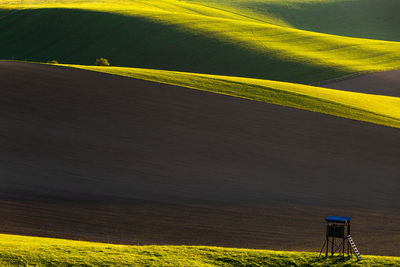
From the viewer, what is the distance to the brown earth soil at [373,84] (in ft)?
201

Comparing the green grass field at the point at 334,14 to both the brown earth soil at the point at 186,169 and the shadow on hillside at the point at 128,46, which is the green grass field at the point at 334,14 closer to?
the shadow on hillside at the point at 128,46

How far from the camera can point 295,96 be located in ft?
153

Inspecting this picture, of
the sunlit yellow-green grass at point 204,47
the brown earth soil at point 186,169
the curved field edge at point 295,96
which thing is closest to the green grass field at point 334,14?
the sunlit yellow-green grass at point 204,47

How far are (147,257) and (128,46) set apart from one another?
7321 centimetres

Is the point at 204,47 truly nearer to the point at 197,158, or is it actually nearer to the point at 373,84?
the point at 373,84

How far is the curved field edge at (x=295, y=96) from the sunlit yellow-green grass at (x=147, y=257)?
2586 cm

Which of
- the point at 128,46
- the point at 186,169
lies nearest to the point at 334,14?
the point at 128,46

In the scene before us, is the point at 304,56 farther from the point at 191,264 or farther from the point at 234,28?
the point at 191,264

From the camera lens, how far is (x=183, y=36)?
86625mm

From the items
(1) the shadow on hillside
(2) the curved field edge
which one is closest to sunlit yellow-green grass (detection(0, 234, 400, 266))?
(2) the curved field edge

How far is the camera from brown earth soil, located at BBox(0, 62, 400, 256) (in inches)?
830

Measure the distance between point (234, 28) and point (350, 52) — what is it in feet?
67.0

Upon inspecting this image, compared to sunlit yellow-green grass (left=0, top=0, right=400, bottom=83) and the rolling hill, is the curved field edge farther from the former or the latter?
sunlit yellow-green grass (left=0, top=0, right=400, bottom=83)

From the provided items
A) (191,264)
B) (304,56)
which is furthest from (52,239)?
(304,56)
